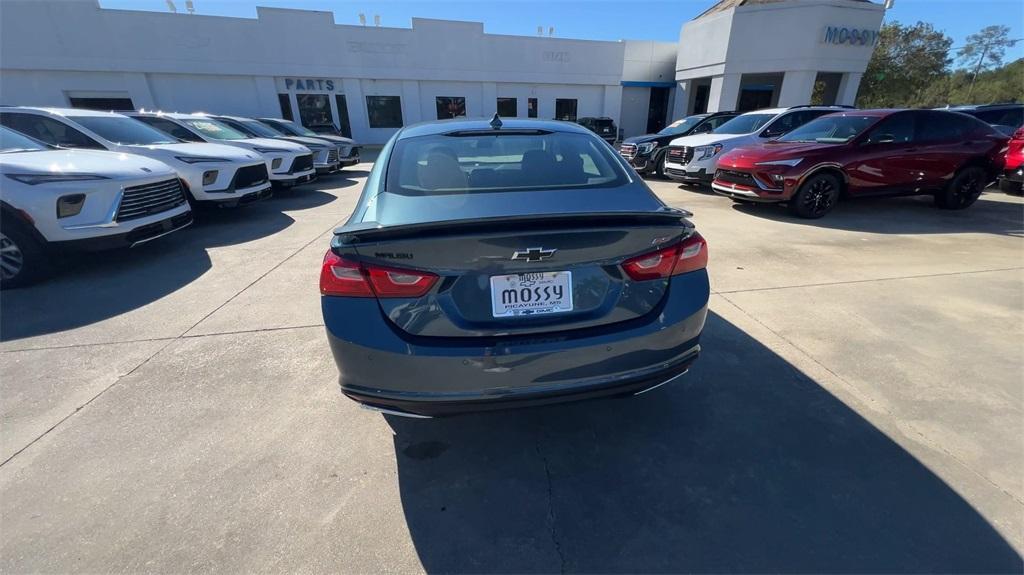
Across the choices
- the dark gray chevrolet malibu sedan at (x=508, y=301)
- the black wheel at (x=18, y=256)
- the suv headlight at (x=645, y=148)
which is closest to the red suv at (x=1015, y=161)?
the suv headlight at (x=645, y=148)

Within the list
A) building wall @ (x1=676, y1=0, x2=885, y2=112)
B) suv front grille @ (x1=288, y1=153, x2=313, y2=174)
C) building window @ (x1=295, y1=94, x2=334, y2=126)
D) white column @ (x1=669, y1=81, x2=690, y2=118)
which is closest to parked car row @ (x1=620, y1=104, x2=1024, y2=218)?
suv front grille @ (x1=288, y1=153, x2=313, y2=174)

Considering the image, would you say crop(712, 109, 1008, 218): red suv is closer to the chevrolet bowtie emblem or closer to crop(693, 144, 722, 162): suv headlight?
crop(693, 144, 722, 162): suv headlight

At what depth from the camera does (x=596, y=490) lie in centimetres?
200

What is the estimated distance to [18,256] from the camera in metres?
4.25

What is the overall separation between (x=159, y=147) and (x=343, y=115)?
18.1 m

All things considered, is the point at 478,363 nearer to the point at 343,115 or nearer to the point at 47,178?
the point at 47,178

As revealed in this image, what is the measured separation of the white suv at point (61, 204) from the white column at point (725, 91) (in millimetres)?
22320

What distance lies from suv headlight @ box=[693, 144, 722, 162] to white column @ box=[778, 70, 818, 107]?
14.9 m

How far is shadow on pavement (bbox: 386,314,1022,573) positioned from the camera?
1.69 m

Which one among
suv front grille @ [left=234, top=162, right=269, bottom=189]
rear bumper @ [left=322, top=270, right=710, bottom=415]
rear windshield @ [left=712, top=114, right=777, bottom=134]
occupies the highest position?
rear windshield @ [left=712, top=114, right=777, bottom=134]

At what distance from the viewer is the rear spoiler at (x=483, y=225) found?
1.74 m

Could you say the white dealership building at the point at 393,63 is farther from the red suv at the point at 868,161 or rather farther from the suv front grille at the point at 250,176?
the suv front grille at the point at 250,176

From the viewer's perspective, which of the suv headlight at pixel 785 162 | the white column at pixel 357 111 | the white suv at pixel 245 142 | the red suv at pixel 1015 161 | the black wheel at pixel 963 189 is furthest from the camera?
the white column at pixel 357 111

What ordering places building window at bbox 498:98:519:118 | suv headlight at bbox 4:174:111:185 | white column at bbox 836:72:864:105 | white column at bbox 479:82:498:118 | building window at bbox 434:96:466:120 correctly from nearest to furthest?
suv headlight at bbox 4:174:111:185
white column at bbox 836:72:864:105
building window at bbox 434:96:466:120
white column at bbox 479:82:498:118
building window at bbox 498:98:519:118
